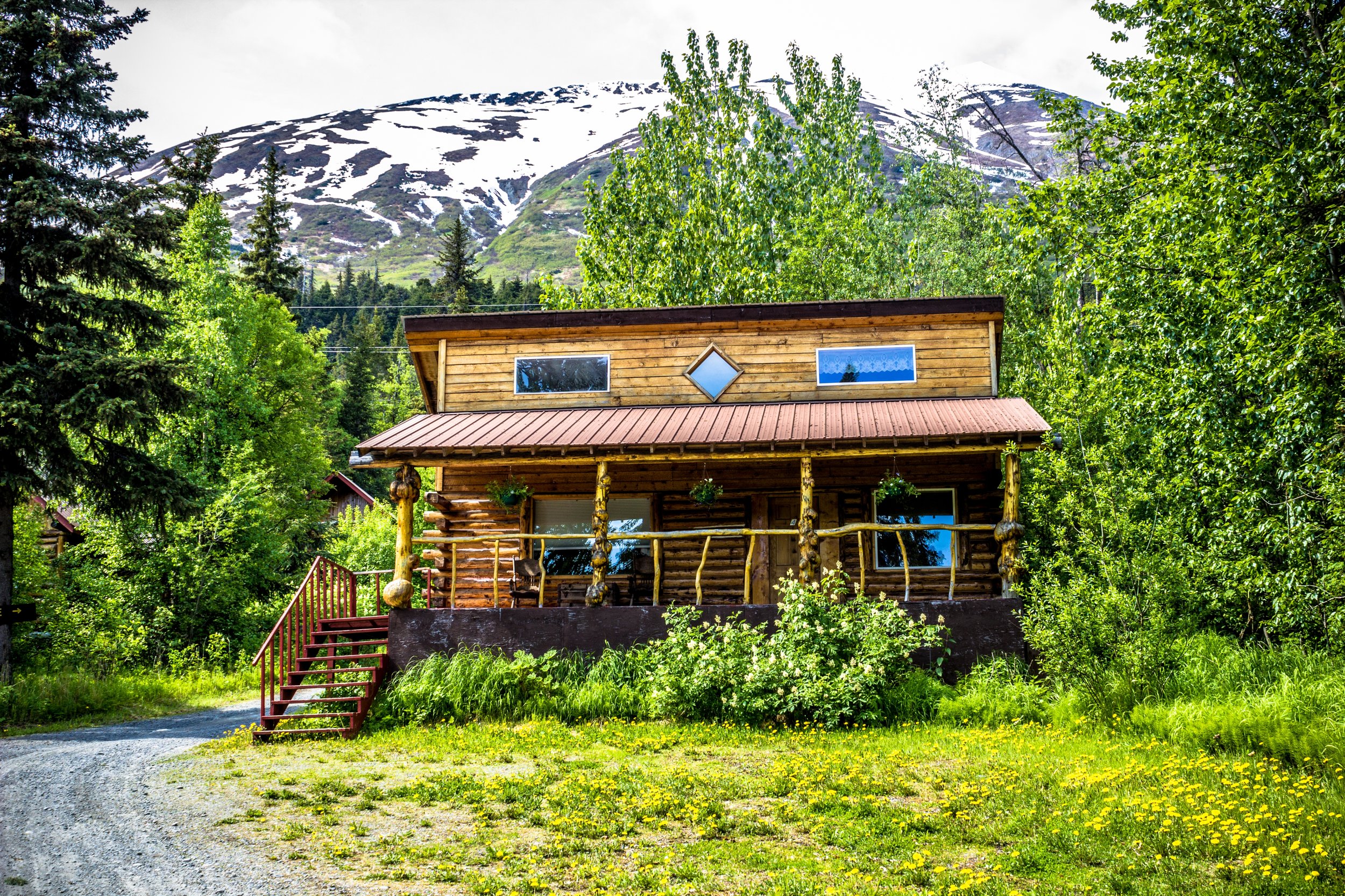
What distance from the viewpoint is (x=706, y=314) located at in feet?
58.7

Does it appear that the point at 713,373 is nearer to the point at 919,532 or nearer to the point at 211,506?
the point at 919,532

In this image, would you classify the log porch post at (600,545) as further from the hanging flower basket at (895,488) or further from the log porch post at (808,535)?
Result: the hanging flower basket at (895,488)

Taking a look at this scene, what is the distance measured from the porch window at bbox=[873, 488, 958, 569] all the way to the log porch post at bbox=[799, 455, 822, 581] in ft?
8.89

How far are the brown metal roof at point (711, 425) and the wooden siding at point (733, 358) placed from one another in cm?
28

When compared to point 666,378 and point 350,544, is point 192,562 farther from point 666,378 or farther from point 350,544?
point 666,378

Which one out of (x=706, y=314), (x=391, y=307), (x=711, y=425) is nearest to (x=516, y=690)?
(x=711, y=425)

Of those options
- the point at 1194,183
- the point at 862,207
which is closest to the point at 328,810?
the point at 1194,183

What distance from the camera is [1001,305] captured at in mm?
17234

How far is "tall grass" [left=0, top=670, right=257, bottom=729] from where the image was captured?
16.3 meters

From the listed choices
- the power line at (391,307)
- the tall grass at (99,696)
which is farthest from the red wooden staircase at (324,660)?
the power line at (391,307)

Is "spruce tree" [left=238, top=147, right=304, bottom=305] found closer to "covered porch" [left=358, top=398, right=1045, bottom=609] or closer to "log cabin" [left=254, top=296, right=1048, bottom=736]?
"log cabin" [left=254, top=296, right=1048, bottom=736]

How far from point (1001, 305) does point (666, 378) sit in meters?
6.12

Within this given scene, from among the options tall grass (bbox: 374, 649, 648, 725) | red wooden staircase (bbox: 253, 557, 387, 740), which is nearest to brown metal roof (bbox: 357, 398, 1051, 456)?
red wooden staircase (bbox: 253, 557, 387, 740)

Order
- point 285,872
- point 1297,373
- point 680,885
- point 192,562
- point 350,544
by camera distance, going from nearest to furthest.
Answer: point 680,885 < point 285,872 < point 1297,373 < point 192,562 < point 350,544
